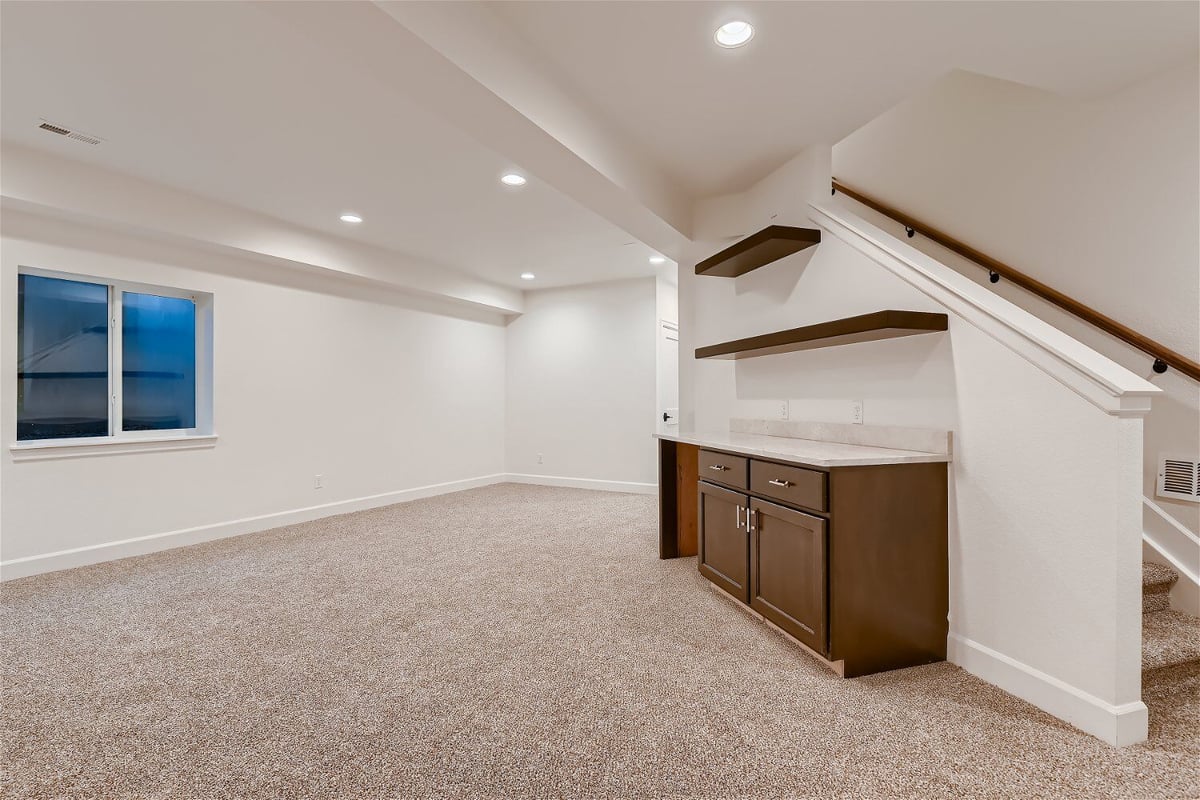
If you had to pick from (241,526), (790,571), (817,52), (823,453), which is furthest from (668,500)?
(241,526)

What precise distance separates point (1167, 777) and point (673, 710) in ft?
4.59

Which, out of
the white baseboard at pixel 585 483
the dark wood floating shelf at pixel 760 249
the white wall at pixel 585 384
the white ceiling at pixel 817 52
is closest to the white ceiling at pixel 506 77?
the white ceiling at pixel 817 52

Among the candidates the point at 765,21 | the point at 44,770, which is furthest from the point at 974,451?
the point at 44,770

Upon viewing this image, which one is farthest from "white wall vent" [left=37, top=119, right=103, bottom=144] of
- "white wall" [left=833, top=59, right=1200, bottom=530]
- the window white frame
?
"white wall" [left=833, top=59, right=1200, bottom=530]

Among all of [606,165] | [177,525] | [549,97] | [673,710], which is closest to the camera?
[673,710]

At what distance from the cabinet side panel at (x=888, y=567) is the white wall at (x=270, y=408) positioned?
4.35 m

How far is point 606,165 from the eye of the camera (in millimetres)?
2918

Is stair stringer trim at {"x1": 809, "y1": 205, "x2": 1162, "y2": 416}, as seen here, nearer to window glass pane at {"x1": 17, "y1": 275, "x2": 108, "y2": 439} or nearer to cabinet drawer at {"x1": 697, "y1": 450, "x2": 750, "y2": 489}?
cabinet drawer at {"x1": 697, "y1": 450, "x2": 750, "y2": 489}

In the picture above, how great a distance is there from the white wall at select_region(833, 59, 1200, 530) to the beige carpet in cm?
149

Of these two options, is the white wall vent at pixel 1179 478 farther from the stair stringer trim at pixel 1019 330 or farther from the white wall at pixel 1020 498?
the white wall at pixel 1020 498

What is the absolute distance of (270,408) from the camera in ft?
15.5

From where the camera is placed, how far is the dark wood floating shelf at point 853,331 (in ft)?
7.32

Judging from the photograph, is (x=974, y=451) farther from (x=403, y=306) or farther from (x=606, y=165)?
(x=403, y=306)

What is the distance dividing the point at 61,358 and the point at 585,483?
15.9 feet
